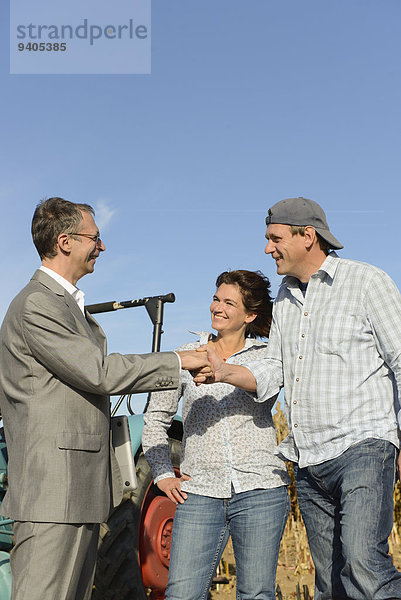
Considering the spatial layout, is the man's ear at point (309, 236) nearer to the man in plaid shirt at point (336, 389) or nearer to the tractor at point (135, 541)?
the man in plaid shirt at point (336, 389)

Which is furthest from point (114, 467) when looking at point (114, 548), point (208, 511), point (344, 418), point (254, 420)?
point (114, 548)

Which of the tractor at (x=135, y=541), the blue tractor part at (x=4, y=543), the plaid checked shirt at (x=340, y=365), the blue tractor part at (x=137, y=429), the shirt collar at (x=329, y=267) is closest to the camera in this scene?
the plaid checked shirt at (x=340, y=365)

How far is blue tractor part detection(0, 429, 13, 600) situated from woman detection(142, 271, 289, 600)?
3.39 feet

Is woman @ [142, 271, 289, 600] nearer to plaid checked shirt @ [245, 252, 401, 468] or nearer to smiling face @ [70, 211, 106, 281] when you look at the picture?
plaid checked shirt @ [245, 252, 401, 468]

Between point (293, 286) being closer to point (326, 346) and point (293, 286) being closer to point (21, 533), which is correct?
point (326, 346)

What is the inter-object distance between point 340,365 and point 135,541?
1978 millimetres

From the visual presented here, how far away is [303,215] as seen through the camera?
11.4ft

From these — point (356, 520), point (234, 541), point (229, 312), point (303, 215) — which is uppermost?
point (303, 215)

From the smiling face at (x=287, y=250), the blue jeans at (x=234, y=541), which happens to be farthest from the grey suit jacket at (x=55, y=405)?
the smiling face at (x=287, y=250)

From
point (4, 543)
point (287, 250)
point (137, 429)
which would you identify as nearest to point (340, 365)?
point (287, 250)

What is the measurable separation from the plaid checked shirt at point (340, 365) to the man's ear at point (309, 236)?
114 millimetres

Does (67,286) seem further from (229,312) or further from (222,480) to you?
(222,480)

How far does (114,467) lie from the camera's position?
333 centimetres

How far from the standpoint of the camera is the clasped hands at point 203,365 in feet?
11.0
